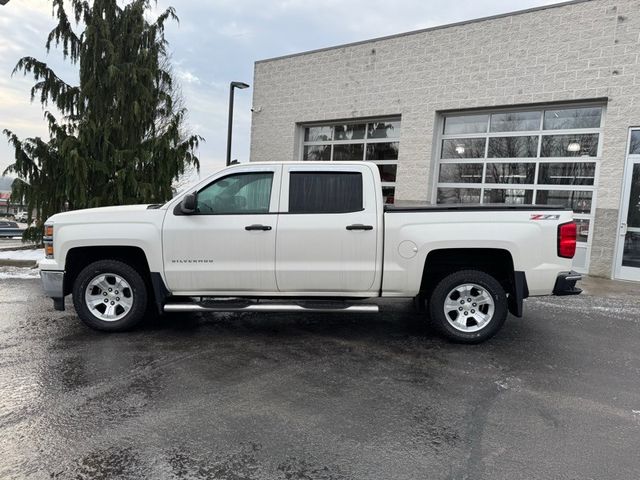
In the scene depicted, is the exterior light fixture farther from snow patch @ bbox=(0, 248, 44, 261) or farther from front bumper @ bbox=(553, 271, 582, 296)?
snow patch @ bbox=(0, 248, 44, 261)

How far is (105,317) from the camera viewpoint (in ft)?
17.5

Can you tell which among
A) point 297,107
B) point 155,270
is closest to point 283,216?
point 155,270

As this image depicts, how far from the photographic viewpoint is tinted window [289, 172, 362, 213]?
206 inches

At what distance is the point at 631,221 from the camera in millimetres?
9773

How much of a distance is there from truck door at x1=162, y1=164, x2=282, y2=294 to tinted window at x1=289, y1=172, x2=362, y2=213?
0.83 ft

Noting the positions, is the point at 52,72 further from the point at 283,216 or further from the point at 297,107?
the point at 283,216

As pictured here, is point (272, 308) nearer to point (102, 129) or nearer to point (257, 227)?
point (257, 227)

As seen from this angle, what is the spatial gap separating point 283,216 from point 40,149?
7.84 meters

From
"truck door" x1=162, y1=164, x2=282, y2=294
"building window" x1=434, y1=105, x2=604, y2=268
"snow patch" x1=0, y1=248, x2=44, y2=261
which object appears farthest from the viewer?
"snow patch" x1=0, y1=248, x2=44, y2=261

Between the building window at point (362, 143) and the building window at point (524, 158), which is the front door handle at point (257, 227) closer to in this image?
the building window at point (524, 158)

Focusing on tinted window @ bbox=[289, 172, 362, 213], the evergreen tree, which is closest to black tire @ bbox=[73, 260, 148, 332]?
tinted window @ bbox=[289, 172, 362, 213]

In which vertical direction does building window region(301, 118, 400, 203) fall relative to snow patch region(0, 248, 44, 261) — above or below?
above

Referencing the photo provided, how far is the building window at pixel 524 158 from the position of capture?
34.0 ft

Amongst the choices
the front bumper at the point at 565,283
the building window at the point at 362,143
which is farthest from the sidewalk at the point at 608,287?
the building window at the point at 362,143
